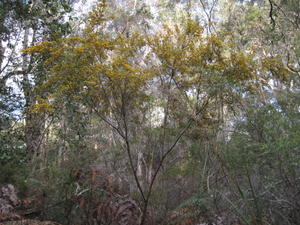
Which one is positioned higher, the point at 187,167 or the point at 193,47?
the point at 193,47

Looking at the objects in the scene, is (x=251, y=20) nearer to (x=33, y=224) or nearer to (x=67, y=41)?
(x=67, y=41)

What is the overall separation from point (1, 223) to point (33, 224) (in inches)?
15.6

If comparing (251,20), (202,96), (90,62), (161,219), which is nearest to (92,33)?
(90,62)

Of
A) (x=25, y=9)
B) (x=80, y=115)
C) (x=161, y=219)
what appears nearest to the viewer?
(x=161, y=219)

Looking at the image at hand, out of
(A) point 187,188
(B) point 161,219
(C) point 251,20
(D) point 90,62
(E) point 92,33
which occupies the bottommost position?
(B) point 161,219

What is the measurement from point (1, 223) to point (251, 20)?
1203 centimetres

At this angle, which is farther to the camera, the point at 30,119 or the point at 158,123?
the point at 158,123

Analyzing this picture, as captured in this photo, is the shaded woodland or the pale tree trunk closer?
the shaded woodland

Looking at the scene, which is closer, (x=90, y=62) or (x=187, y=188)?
(x=90, y=62)

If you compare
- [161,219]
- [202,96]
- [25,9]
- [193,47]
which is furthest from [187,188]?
[25,9]

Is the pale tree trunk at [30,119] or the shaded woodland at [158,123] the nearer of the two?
the shaded woodland at [158,123]

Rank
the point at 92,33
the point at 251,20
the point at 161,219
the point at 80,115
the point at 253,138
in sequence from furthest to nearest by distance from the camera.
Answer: the point at 251,20
the point at 80,115
the point at 161,219
the point at 92,33
the point at 253,138

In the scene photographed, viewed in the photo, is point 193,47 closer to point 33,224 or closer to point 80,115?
point 80,115

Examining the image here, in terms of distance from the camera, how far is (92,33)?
4.50 meters
